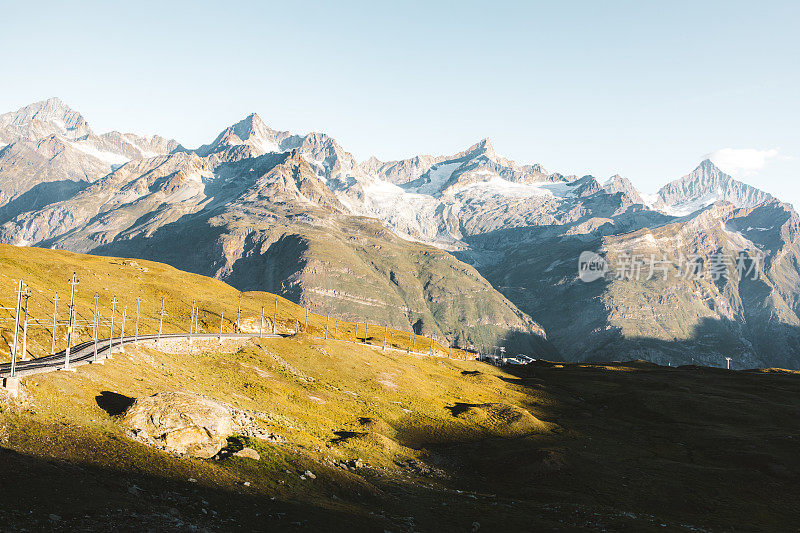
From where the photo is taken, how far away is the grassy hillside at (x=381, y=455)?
36.2 meters

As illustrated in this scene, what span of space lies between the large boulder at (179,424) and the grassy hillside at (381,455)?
2035 mm

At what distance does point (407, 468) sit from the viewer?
2815 inches

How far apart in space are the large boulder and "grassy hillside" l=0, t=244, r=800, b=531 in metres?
2.04

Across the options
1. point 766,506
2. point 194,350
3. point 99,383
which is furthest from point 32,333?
point 766,506

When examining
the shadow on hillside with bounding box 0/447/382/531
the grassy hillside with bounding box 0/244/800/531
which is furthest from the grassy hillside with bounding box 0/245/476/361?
the shadow on hillside with bounding box 0/447/382/531

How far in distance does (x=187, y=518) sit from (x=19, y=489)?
9483mm

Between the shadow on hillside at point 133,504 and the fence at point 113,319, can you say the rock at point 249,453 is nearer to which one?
the shadow on hillside at point 133,504

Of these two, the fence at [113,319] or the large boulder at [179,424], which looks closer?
the large boulder at [179,424]

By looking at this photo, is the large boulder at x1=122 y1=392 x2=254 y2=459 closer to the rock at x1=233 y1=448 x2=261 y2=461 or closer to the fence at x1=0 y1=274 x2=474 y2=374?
the rock at x1=233 y1=448 x2=261 y2=461

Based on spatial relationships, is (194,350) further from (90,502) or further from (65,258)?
(65,258)

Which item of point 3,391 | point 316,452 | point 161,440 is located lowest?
point 316,452

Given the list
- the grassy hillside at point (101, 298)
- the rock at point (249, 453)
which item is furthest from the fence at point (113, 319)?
the rock at point (249, 453)

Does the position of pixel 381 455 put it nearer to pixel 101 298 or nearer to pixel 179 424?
pixel 179 424

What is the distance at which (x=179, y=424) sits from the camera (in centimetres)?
4903
